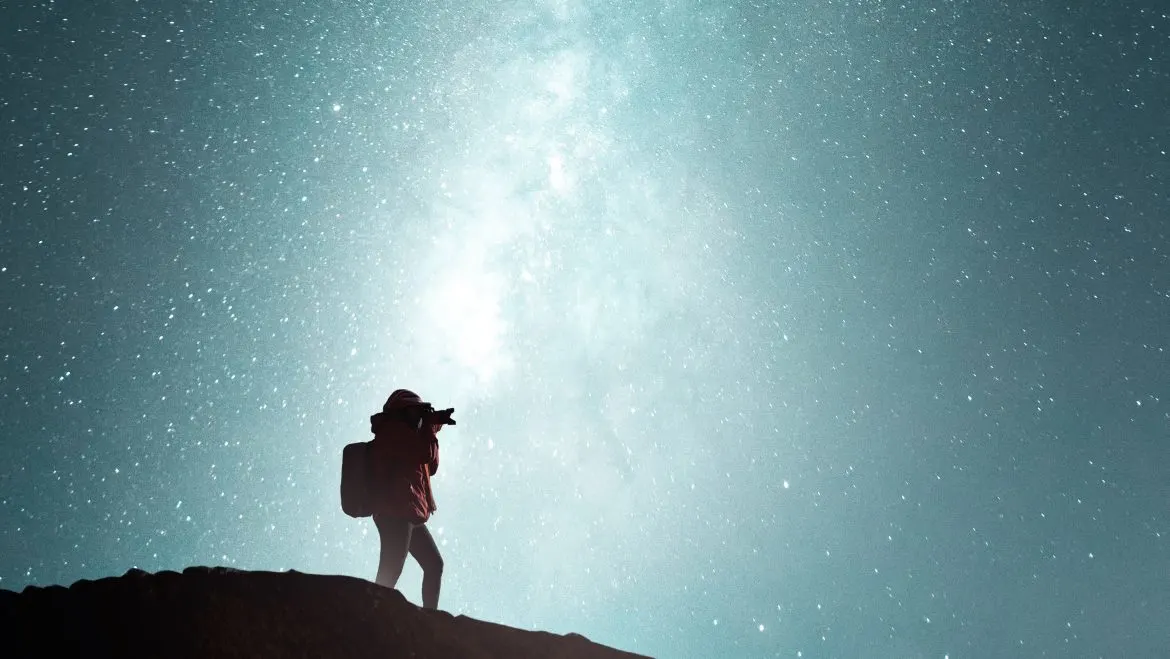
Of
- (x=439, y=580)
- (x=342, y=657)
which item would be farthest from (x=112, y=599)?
(x=439, y=580)

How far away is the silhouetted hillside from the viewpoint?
250 cm

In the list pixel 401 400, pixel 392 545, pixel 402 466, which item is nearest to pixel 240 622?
pixel 392 545

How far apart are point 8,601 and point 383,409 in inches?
81.0

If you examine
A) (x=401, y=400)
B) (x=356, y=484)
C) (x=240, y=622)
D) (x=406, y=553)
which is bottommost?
(x=240, y=622)

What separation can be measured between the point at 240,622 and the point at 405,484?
4.83 feet

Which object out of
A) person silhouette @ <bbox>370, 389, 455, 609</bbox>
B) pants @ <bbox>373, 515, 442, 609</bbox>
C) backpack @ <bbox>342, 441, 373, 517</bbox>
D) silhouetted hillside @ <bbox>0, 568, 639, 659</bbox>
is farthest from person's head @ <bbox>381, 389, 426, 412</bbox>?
silhouetted hillside @ <bbox>0, 568, 639, 659</bbox>

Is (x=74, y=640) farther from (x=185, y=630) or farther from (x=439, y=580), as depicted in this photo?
(x=439, y=580)

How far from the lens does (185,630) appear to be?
8.56 ft

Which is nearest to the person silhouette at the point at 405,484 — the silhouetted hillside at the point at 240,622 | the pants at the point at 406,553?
the pants at the point at 406,553

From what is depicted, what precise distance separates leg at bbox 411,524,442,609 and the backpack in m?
0.32

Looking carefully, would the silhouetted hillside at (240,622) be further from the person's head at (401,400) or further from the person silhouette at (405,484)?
the person's head at (401,400)

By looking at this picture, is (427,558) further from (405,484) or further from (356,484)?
(356,484)

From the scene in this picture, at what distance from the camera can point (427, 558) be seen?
14.0ft

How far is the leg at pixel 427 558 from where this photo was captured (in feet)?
13.8
